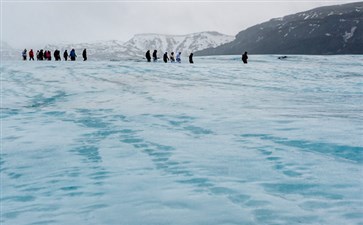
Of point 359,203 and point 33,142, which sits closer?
point 359,203

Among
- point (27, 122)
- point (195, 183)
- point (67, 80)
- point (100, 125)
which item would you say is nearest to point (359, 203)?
point (195, 183)

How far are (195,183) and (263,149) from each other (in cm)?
188

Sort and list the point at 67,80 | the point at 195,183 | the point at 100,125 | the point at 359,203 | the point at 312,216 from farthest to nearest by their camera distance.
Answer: the point at 67,80, the point at 100,125, the point at 195,183, the point at 359,203, the point at 312,216

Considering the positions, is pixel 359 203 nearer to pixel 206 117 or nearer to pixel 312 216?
pixel 312 216

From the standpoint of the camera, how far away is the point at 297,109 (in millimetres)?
10633

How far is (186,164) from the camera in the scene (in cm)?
591

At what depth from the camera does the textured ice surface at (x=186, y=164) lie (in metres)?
4.14

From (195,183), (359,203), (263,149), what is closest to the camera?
(359,203)

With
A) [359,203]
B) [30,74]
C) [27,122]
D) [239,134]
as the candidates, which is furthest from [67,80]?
[359,203]

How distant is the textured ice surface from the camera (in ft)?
13.6

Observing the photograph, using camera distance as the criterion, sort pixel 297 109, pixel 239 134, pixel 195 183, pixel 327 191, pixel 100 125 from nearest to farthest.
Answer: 1. pixel 327 191
2. pixel 195 183
3. pixel 239 134
4. pixel 100 125
5. pixel 297 109

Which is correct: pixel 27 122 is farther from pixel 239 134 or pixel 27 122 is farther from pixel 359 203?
pixel 359 203

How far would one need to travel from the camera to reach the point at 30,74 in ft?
82.5

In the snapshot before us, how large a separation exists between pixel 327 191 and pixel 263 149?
6.84 feet
